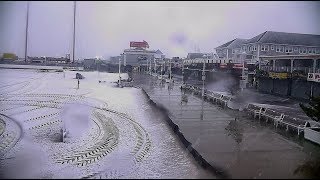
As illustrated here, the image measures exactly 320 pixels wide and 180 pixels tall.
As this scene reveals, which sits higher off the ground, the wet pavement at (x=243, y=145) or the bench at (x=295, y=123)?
the bench at (x=295, y=123)

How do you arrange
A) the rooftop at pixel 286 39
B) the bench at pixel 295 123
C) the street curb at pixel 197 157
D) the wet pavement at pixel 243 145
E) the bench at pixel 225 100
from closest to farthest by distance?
1. the street curb at pixel 197 157
2. the wet pavement at pixel 243 145
3. the bench at pixel 295 123
4. the bench at pixel 225 100
5. the rooftop at pixel 286 39

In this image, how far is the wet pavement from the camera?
392 inches

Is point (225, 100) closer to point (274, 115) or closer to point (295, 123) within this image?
point (274, 115)

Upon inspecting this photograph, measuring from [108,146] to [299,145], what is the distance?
8.09 metres

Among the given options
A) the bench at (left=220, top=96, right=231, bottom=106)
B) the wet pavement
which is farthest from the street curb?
the bench at (left=220, top=96, right=231, bottom=106)

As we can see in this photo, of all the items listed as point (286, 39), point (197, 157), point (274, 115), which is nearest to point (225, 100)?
point (274, 115)

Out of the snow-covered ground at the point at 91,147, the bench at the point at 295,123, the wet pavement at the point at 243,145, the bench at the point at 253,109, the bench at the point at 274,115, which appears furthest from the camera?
the bench at the point at 253,109

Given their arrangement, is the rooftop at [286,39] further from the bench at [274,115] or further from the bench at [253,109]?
the bench at [274,115]

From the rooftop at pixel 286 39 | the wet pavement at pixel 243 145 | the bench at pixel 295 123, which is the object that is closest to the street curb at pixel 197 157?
the wet pavement at pixel 243 145

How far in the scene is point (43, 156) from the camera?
1173 centimetres

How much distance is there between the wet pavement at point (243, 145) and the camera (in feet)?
32.6

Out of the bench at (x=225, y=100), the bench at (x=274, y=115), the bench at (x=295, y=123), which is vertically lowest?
the bench at (x=295, y=123)

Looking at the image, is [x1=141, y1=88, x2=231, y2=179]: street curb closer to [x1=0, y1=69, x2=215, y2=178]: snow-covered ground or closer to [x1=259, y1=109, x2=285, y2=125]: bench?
[x1=0, y1=69, x2=215, y2=178]: snow-covered ground

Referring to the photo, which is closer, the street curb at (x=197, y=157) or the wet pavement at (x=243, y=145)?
the street curb at (x=197, y=157)
